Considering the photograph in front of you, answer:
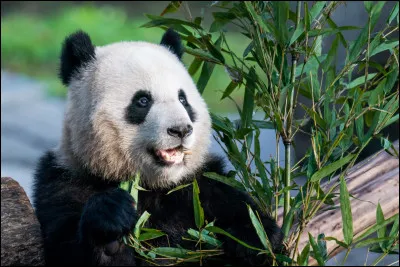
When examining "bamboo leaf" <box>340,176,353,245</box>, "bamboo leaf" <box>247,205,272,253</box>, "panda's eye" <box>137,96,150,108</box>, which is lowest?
"bamboo leaf" <box>247,205,272,253</box>

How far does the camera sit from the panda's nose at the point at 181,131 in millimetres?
2412

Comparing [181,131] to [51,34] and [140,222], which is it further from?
[51,34]

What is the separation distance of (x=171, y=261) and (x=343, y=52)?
3.09 metres

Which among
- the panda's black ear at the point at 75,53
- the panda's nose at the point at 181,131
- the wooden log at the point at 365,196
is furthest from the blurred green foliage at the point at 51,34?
the panda's nose at the point at 181,131

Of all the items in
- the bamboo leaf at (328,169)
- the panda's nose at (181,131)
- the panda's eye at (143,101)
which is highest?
the panda's eye at (143,101)

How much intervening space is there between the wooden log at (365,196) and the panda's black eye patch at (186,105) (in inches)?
26.4

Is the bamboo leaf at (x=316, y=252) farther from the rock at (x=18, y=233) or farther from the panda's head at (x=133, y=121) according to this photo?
the rock at (x=18, y=233)

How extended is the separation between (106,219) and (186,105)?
58cm

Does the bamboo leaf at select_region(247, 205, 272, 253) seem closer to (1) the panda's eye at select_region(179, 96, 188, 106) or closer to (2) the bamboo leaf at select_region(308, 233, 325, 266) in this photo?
(2) the bamboo leaf at select_region(308, 233, 325, 266)

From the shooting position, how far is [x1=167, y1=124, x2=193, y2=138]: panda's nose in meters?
2.41

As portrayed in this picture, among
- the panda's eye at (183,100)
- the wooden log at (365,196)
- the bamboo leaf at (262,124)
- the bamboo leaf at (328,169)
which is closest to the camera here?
the bamboo leaf at (328,169)

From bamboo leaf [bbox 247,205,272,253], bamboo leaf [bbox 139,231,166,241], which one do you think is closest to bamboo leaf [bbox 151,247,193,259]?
bamboo leaf [bbox 139,231,166,241]

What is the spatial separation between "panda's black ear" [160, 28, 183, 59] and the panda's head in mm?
204

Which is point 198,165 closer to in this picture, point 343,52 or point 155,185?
point 155,185
